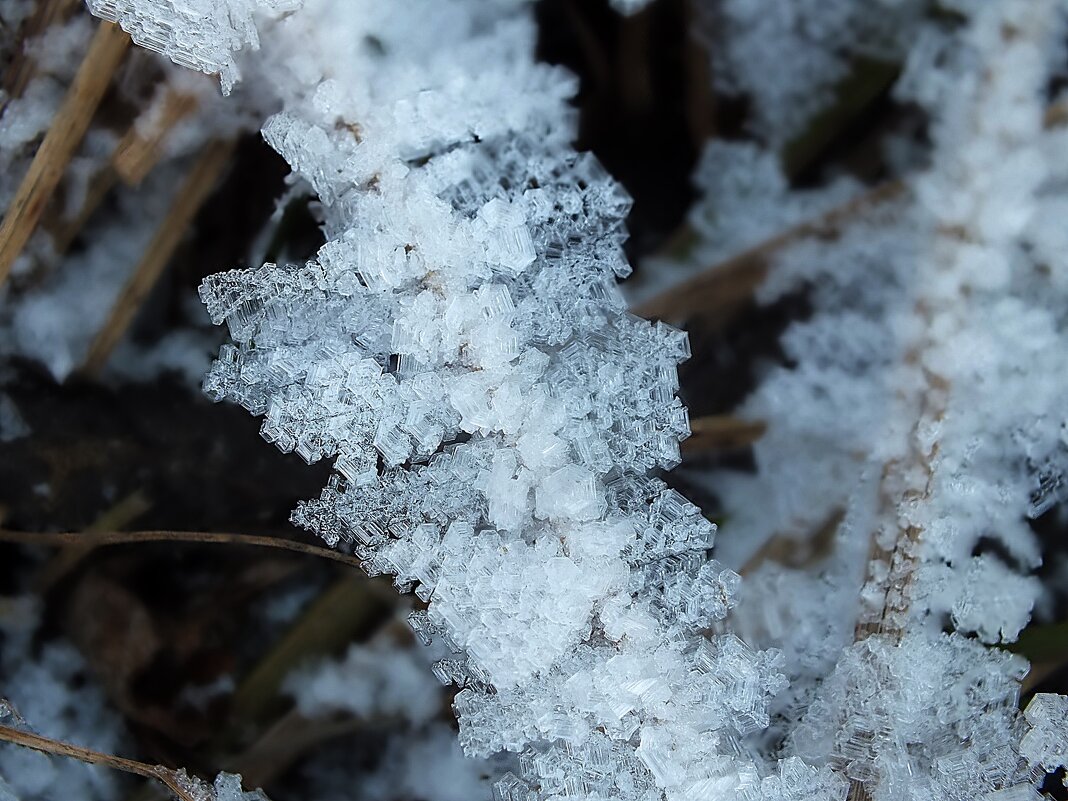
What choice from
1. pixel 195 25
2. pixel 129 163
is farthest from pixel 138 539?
pixel 195 25

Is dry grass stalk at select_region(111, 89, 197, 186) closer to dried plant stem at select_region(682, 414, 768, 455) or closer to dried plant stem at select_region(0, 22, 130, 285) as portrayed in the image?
dried plant stem at select_region(0, 22, 130, 285)

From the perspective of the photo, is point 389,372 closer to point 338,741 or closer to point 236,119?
point 236,119

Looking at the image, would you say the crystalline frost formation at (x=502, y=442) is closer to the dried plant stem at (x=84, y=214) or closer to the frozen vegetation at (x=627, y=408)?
the frozen vegetation at (x=627, y=408)

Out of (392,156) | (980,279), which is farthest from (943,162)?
(392,156)

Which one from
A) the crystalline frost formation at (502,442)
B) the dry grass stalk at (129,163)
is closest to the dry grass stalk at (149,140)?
the dry grass stalk at (129,163)

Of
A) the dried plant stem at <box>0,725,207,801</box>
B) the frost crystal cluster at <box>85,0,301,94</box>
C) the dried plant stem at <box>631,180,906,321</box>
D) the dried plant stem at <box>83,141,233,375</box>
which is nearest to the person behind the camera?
the frost crystal cluster at <box>85,0,301,94</box>

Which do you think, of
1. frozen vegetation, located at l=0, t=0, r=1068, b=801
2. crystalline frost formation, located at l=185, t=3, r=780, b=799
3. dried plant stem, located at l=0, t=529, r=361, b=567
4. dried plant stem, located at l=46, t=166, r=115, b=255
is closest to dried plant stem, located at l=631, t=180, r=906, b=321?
frozen vegetation, located at l=0, t=0, r=1068, b=801

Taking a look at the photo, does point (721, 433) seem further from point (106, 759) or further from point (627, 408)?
point (106, 759)
